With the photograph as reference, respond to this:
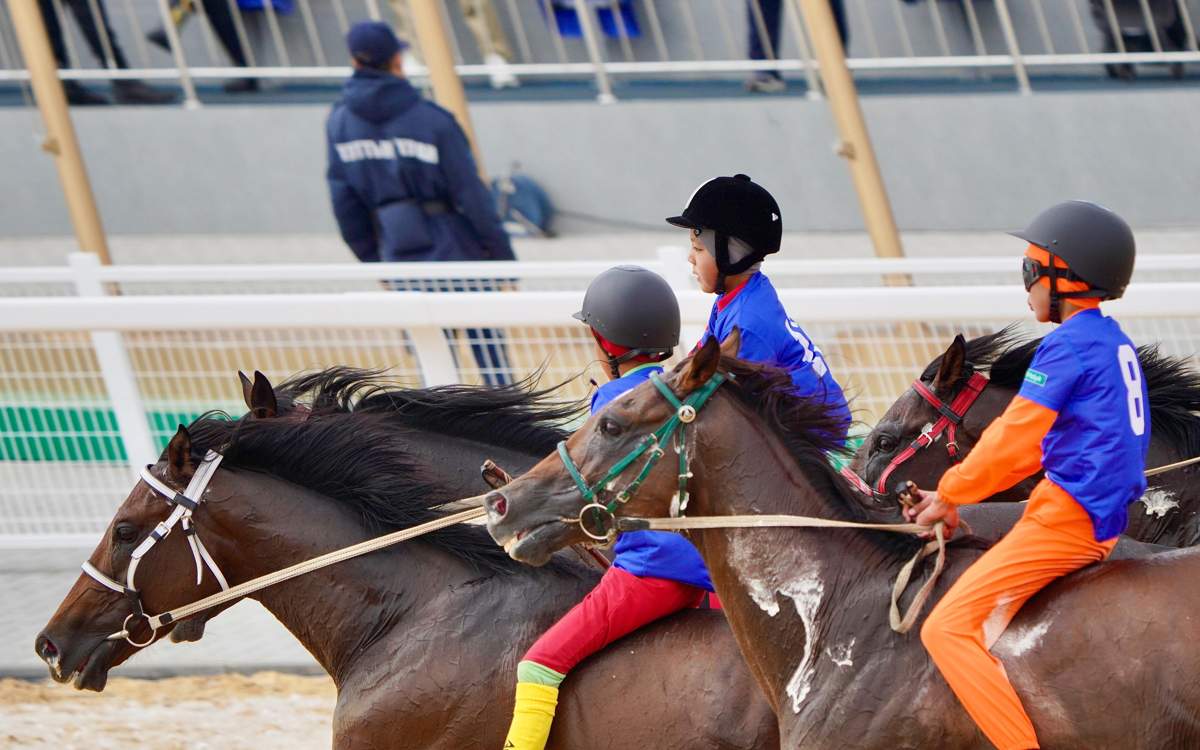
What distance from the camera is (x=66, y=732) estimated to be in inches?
246

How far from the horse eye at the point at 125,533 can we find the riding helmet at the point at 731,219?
171 cm

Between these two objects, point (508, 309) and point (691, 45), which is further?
point (691, 45)

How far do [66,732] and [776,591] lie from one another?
3.52 m

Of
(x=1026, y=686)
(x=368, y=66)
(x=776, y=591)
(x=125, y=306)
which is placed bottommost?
(x=1026, y=686)

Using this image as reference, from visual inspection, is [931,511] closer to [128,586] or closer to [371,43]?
[128,586]

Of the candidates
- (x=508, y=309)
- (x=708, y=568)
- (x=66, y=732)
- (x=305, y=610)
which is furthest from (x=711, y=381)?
(x=66, y=732)

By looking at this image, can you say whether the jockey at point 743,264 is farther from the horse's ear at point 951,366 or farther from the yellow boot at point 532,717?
the yellow boot at point 532,717

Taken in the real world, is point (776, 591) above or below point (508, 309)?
below

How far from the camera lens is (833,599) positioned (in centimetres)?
387

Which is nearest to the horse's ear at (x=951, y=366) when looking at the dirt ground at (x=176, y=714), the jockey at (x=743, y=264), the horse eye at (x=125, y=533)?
the jockey at (x=743, y=264)

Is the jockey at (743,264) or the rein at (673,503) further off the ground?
the jockey at (743,264)

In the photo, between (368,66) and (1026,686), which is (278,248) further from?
(1026,686)

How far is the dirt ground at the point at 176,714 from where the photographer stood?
6145 millimetres

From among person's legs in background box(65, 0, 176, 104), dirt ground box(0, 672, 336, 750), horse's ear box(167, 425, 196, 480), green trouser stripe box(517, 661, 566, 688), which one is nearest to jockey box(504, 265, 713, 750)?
green trouser stripe box(517, 661, 566, 688)
